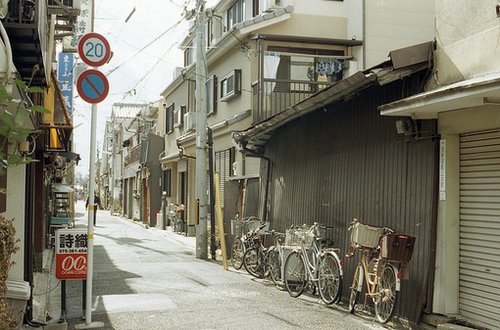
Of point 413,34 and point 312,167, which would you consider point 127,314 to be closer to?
point 312,167

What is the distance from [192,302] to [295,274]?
2.32m

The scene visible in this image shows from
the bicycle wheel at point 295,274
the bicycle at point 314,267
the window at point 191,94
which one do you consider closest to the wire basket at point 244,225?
the bicycle at point 314,267

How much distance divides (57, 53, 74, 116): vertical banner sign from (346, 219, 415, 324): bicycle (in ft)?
39.1

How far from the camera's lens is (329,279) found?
31.9 feet

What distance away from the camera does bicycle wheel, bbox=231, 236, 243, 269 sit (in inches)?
581

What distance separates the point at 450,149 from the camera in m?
7.58

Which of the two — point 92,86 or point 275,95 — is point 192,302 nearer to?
point 92,86

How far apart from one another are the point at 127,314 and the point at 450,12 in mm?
6878

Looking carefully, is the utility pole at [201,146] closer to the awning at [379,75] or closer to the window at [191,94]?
the awning at [379,75]

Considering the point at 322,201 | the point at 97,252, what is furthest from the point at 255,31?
the point at 97,252

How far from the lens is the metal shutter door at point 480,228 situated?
6.93 m

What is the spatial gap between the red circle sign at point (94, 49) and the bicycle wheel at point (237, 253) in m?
7.97

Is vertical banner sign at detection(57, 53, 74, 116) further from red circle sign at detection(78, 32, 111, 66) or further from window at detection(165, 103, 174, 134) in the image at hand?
window at detection(165, 103, 174, 134)

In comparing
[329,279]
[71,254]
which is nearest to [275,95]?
[329,279]
